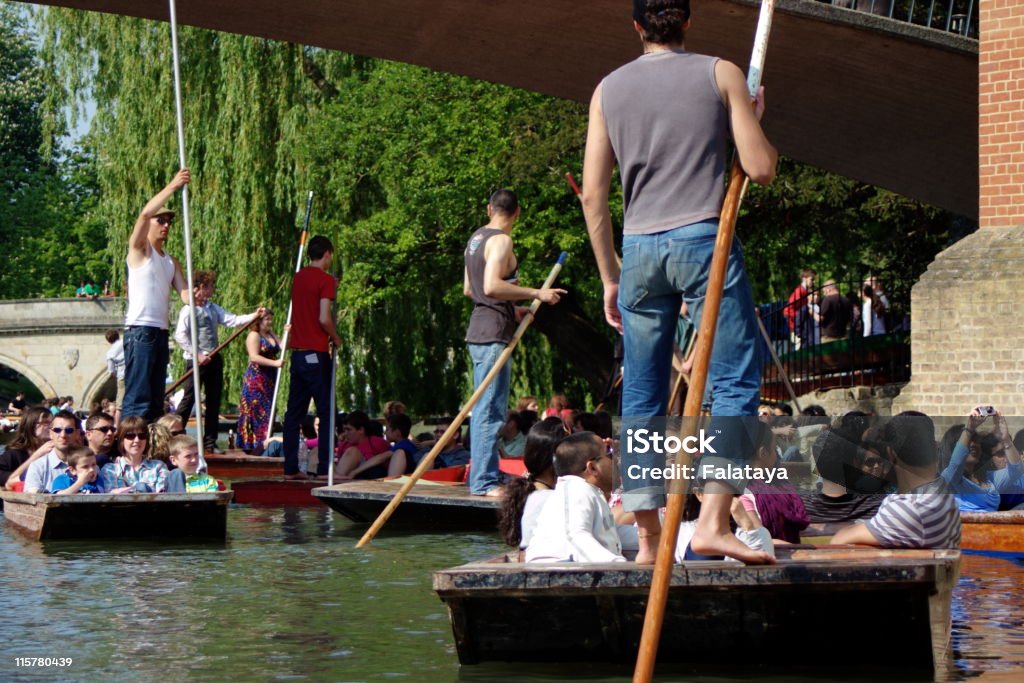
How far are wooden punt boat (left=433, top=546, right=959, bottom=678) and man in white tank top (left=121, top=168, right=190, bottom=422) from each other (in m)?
5.18

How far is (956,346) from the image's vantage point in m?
13.7

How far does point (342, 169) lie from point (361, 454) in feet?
34.6

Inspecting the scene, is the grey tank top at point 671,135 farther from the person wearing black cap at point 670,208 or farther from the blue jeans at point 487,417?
the blue jeans at point 487,417

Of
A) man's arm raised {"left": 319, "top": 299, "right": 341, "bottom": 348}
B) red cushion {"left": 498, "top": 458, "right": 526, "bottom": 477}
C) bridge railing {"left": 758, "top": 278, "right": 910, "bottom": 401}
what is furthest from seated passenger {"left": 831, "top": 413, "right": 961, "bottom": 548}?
bridge railing {"left": 758, "top": 278, "right": 910, "bottom": 401}

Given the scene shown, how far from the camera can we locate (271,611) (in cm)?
668

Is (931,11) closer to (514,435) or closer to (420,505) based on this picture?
(514,435)

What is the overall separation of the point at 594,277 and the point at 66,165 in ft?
108

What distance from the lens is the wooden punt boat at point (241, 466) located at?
13445 mm

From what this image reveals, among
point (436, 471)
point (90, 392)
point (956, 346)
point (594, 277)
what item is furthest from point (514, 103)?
point (90, 392)

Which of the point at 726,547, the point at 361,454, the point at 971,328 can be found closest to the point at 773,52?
the point at 971,328

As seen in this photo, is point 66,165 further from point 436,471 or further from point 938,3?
point 436,471

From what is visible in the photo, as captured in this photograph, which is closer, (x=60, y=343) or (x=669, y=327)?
Result: (x=669, y=327)

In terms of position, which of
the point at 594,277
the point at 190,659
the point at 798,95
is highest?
the point at 798,95

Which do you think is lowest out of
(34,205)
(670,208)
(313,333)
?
(313,333)
